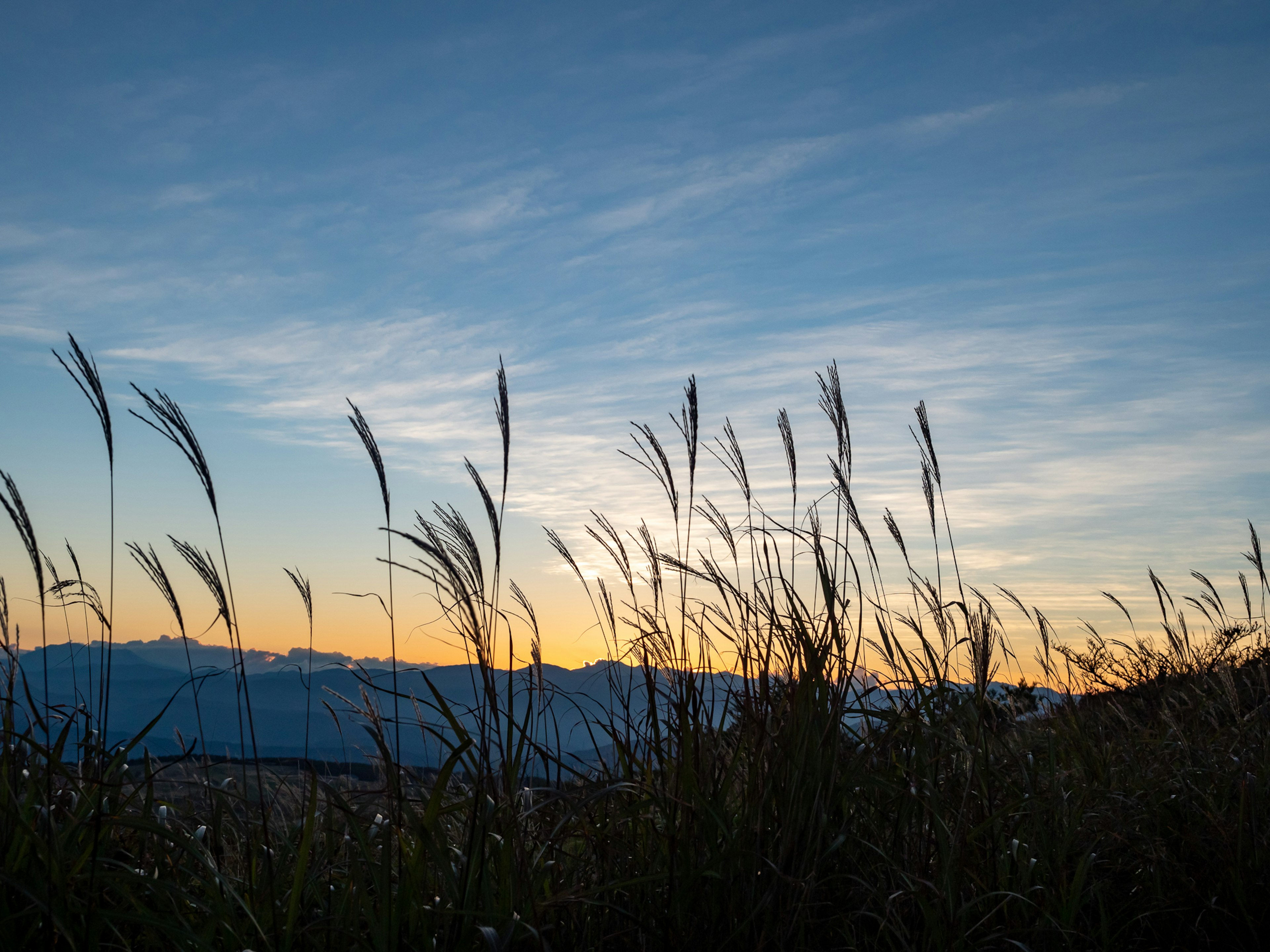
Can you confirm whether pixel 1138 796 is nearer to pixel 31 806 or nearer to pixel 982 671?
pixel 982 671

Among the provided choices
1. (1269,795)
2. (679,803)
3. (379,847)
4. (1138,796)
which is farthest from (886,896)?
(1269,795)

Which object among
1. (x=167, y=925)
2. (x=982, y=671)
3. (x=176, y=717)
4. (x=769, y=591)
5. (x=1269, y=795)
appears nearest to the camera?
(x=167, y=925)

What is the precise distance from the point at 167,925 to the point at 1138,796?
3.33 m

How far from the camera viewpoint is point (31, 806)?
6.86 feet

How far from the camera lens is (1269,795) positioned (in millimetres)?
3121

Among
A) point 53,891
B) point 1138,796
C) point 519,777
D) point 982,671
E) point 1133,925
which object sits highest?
point 982,671

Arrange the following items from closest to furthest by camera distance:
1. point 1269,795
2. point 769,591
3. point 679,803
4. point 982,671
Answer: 1. point 679,803
2. point 982,671
3. point 769,591
4. point 1269,795

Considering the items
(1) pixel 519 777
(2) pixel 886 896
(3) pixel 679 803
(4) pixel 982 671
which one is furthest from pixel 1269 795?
(1) pixel 519 777

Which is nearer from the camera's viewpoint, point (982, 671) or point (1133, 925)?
point (982, 671)

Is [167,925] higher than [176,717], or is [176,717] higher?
[176,717]

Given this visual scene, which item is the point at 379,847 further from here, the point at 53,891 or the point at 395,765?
the point at 53,891

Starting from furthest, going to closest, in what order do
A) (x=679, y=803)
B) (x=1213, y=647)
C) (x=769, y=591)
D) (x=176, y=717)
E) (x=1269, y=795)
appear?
(x=1213, y=647)
(x=1269, y=795)
(x=176, y=717)
(x=769, y=591)
(x=679, y=803)

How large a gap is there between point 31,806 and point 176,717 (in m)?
0.80

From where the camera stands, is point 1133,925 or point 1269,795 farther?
point 1269,795
